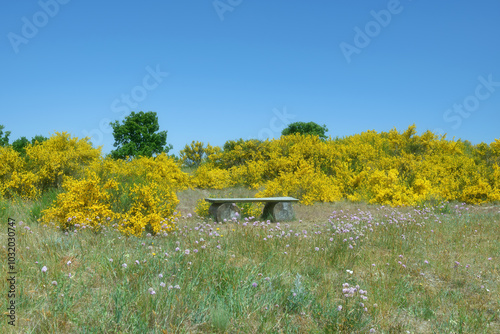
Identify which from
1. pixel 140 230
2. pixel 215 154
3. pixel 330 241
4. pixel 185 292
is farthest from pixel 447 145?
pixel 185 292

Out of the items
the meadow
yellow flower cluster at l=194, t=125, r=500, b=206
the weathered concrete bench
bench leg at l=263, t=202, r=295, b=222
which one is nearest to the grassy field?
the meadow

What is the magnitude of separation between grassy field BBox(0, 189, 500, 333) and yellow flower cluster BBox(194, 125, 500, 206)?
16.5 ft

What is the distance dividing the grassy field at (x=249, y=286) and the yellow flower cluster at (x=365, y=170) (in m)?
5.04

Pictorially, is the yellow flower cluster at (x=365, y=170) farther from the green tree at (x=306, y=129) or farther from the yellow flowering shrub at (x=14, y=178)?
the green tree at (x=306, y=129)

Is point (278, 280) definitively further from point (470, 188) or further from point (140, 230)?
point (470, 188)

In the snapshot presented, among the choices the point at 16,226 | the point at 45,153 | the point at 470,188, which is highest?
the point at 470,188

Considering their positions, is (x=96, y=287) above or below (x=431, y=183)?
below

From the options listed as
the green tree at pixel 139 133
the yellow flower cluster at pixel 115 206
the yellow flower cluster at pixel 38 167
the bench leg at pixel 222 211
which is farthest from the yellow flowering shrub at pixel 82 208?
the green tree at pixel 139 133

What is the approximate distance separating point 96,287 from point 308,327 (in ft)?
6.78

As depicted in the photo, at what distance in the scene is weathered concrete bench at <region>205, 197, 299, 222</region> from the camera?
7.86m

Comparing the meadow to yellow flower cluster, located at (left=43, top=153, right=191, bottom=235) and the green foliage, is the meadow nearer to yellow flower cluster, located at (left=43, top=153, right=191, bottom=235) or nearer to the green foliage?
yellow flower cluster, located at (left=43, top=153, right=191, bottom=235)

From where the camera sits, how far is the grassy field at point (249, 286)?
2.98 metres

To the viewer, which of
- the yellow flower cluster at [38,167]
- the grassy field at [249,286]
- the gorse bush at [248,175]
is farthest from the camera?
Answer: the yellow flower cluster at [38,167]

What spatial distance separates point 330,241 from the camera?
529 cm
